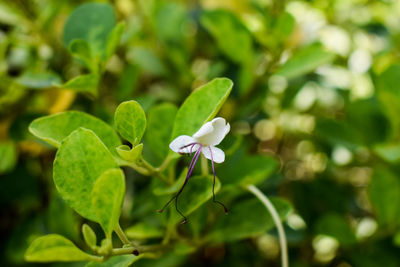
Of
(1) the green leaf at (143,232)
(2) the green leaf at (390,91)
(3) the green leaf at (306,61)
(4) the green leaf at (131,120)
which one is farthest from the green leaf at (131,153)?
(2) the green leaf at (390,91)

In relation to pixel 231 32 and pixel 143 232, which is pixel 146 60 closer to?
pixel 231 32

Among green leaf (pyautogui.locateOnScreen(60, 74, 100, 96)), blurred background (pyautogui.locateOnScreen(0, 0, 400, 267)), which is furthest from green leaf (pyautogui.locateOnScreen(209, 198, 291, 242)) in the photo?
green leaf (pyautogui.locateOnScreen(60, 74, 100, 96))

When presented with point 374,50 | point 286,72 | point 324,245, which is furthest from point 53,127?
point 374,50

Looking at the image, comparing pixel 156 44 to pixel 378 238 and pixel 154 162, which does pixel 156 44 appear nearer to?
pixel 154 162

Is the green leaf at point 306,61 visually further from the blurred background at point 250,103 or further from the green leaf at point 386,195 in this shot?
the green leaf at point 386,195

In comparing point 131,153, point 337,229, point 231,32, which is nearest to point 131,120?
point 131,153

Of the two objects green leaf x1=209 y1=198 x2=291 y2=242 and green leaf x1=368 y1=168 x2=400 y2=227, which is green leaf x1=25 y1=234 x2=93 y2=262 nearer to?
green leaf x1=209 y1=198 x2=291 y2=242
